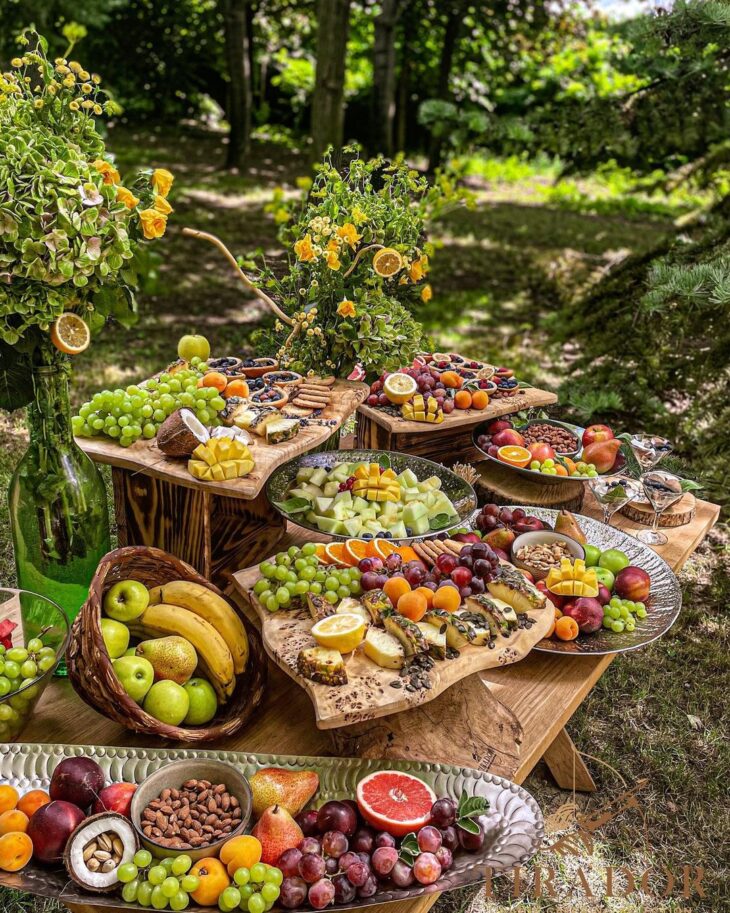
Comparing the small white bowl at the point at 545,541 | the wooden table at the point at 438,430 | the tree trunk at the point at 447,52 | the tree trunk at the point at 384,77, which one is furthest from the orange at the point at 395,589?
the tree trunk at the point at 447,52

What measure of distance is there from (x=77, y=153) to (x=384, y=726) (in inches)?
56.8

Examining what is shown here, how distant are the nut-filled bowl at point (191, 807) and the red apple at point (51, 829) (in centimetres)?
11

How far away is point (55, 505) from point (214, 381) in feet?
3.12

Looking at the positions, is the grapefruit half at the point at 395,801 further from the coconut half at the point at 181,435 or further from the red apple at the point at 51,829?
the coconut half at the point at 181,435

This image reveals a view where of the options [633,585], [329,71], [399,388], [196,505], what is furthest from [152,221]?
[329,71]

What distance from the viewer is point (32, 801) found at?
1537mm

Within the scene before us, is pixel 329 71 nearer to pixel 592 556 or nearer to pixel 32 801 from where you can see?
pixel 592 556

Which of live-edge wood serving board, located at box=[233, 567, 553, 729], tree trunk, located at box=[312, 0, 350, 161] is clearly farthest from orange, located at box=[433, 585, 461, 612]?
tree trunk, located at box=[312, 0, 350, 161]

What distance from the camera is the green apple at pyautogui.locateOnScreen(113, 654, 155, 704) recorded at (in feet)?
5.76

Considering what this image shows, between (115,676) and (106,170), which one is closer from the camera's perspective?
(115,676)

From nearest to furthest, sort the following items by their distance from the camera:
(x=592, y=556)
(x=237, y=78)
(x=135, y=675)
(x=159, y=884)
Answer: (x=159, y=884), (x=135, y=675), (x=592, y=556), (x=237, y=78)

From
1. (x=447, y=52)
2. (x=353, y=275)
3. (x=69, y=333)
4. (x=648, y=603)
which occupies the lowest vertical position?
(x=648, y=603)

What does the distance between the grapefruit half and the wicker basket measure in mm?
379

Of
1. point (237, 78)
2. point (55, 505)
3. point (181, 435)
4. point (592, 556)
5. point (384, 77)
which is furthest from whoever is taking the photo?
point (237, 78)
